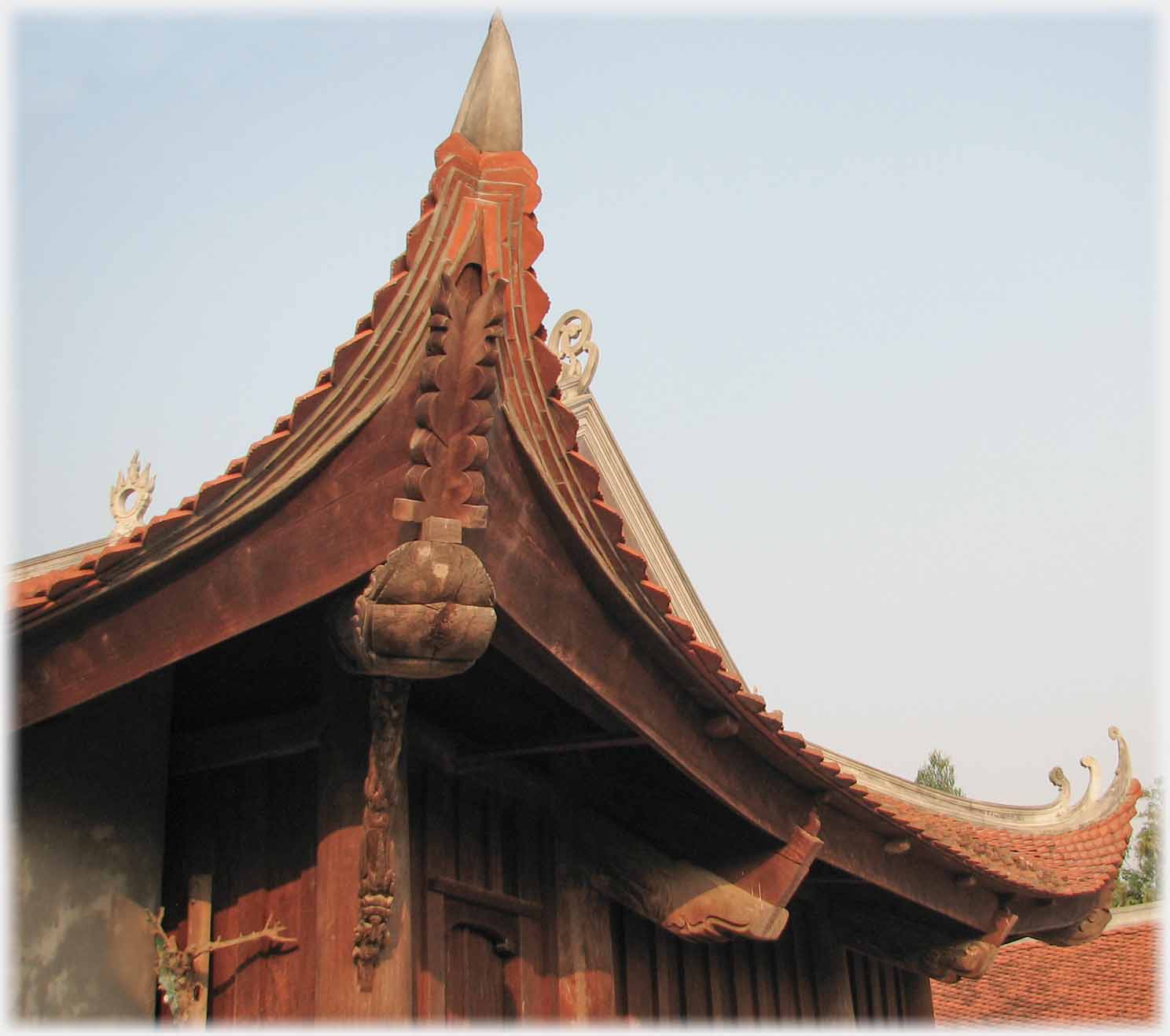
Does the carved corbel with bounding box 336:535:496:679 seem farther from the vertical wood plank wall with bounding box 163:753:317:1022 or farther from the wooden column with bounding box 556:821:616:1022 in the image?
the wooden column with bounding box 556:821:616:1022

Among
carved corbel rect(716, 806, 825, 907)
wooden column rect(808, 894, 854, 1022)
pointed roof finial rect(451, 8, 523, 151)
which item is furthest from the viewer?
wooden column rect(808, 894, 854, 1022)

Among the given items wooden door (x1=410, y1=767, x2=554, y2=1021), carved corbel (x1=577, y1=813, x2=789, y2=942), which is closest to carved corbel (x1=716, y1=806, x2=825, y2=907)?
carved corbel (x1=577, y1=813, x2=789, y2=942)

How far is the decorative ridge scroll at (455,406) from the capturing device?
347 cm

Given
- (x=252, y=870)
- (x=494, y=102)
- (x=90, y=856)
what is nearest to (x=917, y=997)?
(x=252, y=870)

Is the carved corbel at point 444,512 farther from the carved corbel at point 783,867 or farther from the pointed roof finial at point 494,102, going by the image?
the carved corbel at point 783,867

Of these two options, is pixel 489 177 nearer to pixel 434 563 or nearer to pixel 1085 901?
pixel 434 563

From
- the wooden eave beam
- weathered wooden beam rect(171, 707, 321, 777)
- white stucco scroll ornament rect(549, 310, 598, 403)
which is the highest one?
white stucco scroll ornament rect(549, 310, 598, 403)

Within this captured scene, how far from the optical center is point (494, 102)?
375 centimetres

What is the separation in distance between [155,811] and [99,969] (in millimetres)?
505

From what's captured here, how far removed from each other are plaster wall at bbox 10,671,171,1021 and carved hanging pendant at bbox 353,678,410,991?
694 mm

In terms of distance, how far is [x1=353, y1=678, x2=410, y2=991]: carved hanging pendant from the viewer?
12.9 feet

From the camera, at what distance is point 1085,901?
24.5ft

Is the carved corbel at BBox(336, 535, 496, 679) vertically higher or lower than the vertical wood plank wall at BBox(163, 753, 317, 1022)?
higher

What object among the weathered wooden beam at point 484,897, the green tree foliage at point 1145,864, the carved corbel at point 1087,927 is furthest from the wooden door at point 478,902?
the green tree foliage at point 1145,864
